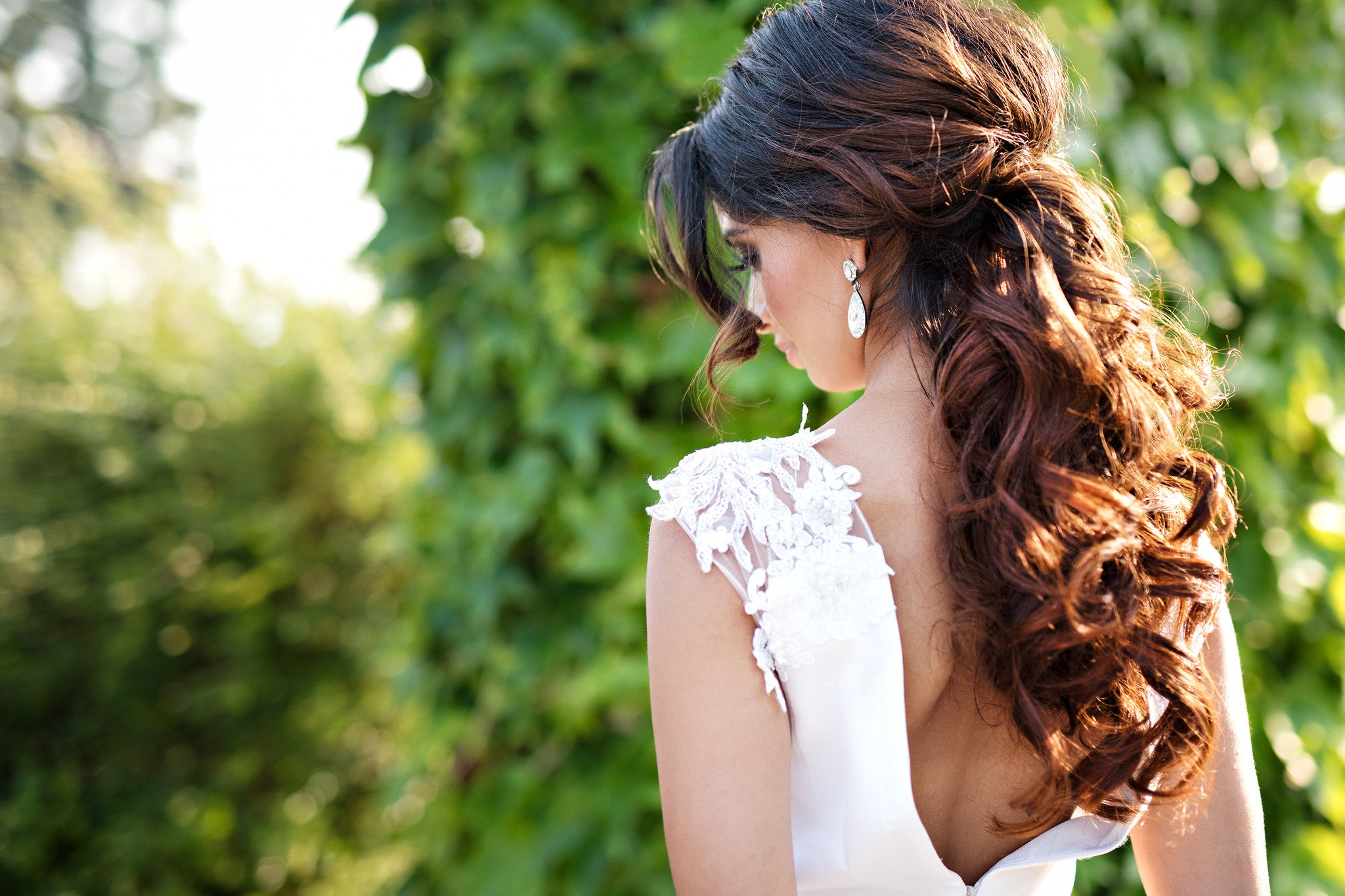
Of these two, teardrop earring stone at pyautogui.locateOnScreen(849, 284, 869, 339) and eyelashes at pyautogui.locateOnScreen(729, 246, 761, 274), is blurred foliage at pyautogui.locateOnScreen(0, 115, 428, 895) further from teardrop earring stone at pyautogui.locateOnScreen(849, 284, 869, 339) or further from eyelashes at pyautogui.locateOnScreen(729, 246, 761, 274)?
teardrop earring stone at pyautogui.locateOnScreen(849, 284, 869, 339)

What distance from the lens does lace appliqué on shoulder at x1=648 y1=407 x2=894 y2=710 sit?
102cm

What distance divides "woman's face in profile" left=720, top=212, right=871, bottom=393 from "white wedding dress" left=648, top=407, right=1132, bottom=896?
0.20 meters

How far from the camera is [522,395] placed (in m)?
2.40

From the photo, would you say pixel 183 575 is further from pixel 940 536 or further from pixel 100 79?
pixel 100 79

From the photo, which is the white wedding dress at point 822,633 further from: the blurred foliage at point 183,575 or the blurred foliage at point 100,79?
the blurred foliage at point 100,79

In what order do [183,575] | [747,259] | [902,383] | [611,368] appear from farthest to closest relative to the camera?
[183,575] < [611,368] < [747,259] < [902,383]

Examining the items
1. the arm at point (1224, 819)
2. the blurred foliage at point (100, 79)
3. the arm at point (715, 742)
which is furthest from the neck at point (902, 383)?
the blurred foliage at point (100, 79)

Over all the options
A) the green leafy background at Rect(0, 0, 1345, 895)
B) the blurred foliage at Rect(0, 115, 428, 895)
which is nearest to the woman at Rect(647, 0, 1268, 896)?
the green leafy background at Rect(0, 0, 1345, 895)

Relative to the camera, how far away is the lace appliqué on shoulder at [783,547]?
1.02 meters

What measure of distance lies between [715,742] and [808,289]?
0.62 metres

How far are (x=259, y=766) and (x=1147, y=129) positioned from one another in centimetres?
409

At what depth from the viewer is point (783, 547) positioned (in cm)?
105

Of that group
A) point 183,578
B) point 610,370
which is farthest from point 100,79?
point 610,370

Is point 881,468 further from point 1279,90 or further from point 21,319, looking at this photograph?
point 21,319
